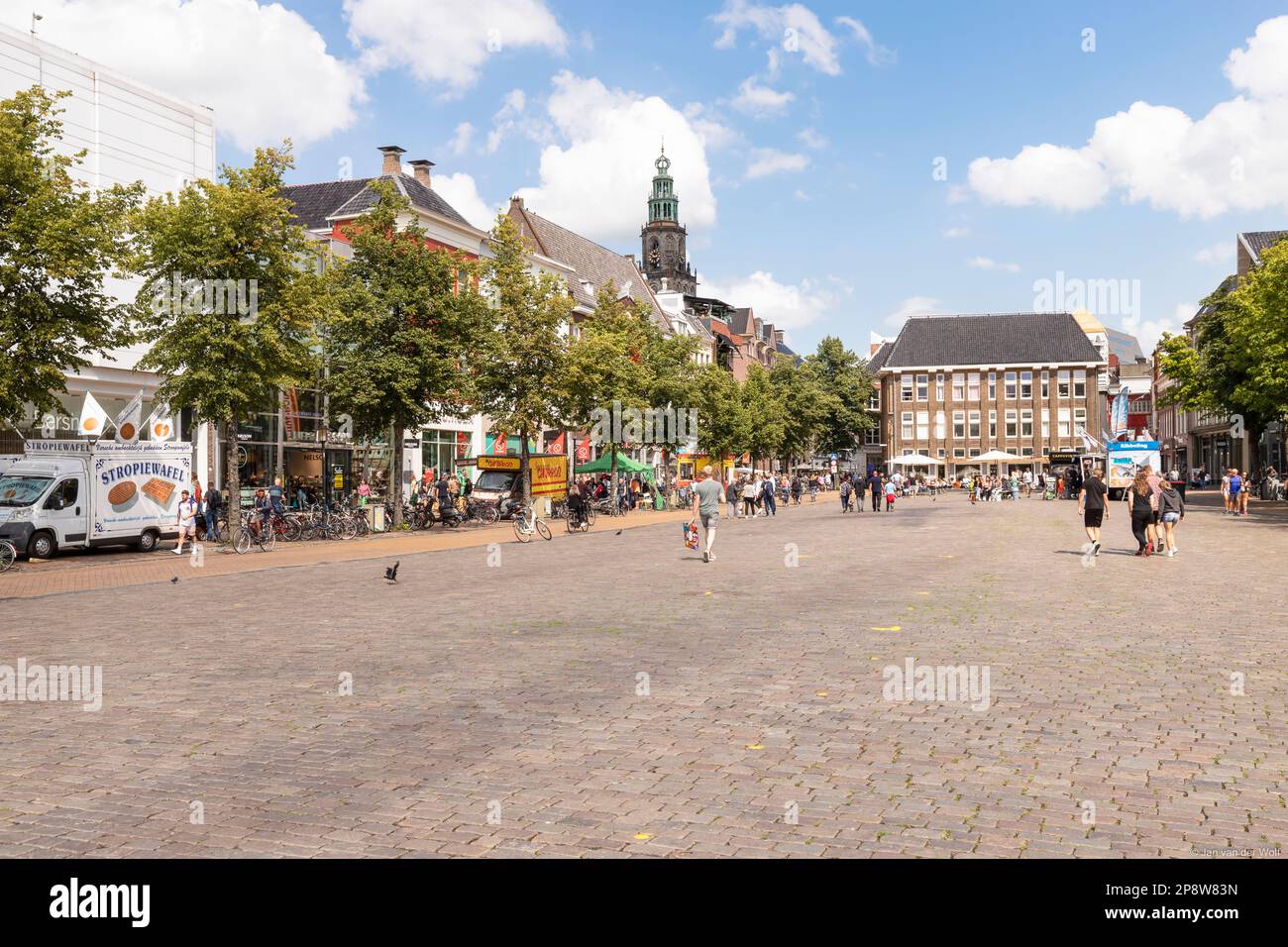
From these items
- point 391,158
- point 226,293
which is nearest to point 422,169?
point 391,158

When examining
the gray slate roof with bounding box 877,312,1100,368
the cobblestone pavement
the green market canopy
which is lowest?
the cobblestone pavement

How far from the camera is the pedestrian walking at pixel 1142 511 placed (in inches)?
829

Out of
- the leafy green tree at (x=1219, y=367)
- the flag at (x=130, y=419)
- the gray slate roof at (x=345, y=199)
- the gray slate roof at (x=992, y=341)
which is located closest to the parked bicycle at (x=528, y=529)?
the flag at (x=130, y=419)

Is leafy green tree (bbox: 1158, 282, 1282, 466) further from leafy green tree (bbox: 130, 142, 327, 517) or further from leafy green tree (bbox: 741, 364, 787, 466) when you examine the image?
leafy green tree (bbox: 130, 142, 327, 517)

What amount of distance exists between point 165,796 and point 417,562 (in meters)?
16.8

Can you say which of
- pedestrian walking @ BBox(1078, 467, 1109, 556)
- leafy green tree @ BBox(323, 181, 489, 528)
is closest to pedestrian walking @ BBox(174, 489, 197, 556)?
leafy green tree @ BBox(323, 181, 489, 528)

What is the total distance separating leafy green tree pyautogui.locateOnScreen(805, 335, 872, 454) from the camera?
101 metres

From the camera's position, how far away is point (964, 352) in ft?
354

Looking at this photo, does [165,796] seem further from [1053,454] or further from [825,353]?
[825,353]

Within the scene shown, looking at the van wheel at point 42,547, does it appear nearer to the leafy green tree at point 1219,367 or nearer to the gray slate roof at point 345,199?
the gray slate roof at point 345,199

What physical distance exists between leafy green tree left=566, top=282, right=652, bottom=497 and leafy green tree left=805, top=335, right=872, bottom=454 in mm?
47338

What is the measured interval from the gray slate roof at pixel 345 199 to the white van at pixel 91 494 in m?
21.2
